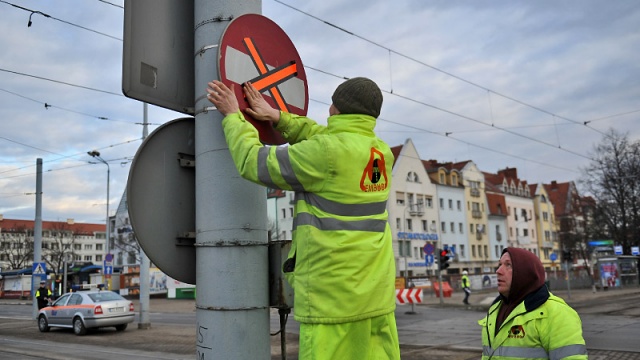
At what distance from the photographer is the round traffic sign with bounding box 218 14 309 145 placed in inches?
98.3

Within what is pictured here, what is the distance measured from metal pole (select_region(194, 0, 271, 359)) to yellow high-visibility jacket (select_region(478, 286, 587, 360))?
1.51 metres

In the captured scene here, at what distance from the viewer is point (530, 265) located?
3.22 m

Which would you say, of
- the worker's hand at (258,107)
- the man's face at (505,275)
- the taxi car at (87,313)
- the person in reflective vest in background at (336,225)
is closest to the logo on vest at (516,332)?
the man's face at (505,275)

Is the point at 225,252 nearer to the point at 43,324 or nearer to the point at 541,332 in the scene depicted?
the point at 541,332

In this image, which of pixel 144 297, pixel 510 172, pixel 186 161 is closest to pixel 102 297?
pixel 144 297

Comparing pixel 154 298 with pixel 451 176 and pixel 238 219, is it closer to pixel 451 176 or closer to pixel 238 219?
pixel 451 176

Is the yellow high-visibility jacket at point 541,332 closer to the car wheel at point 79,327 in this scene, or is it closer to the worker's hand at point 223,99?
the worker's hand at point 223,99

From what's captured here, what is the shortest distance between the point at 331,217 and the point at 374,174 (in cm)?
31

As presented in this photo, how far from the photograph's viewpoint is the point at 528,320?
3086mm

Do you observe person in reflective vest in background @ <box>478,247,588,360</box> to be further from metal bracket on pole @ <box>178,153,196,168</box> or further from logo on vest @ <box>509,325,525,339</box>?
metal bracket on pole @ <box>178,153,196,168</box>

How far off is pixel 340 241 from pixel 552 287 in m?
50.0

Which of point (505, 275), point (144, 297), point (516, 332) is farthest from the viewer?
point (144, 297)

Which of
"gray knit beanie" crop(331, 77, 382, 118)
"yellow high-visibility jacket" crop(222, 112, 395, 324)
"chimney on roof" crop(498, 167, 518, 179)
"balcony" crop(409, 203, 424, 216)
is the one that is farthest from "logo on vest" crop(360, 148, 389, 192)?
"chimney on roof" crop(498, 167, 518, 179)

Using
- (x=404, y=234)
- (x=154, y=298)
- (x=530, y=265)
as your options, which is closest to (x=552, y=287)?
(x=404, y=234)
